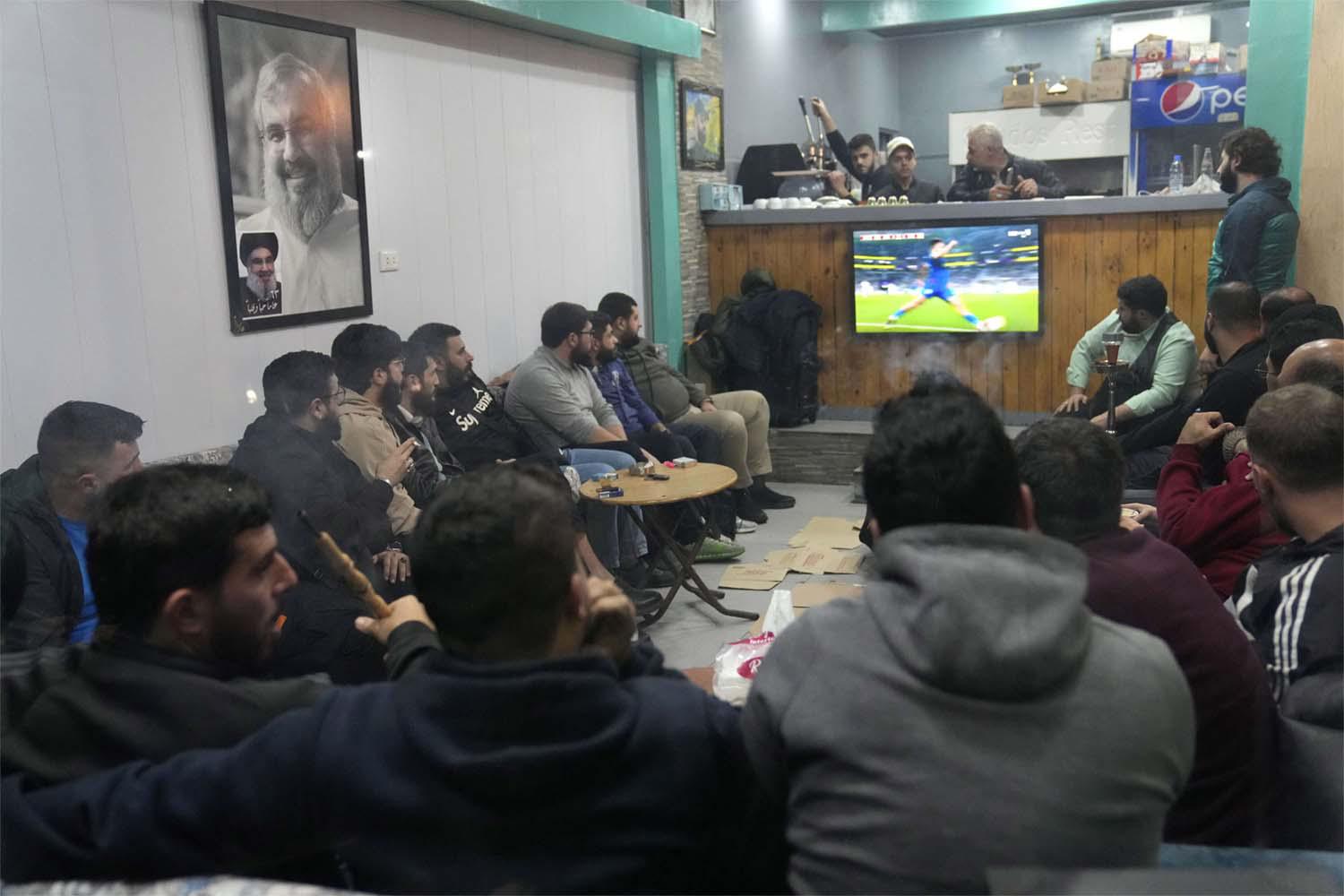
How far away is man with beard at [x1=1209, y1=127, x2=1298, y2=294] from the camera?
14.6ft

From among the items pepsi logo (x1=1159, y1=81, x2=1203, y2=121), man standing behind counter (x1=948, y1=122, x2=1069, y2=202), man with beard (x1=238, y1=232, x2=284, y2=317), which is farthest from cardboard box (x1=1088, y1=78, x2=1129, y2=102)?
man with beard (x1=238, y1=232, x2=284, y2=317)

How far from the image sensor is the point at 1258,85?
16.6ft

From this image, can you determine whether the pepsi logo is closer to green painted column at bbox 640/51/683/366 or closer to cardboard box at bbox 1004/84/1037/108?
cardboard box at bbox 1004/84/1037/108

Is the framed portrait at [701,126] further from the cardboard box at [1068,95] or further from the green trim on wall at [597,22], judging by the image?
the cardboard box at [1068,95]

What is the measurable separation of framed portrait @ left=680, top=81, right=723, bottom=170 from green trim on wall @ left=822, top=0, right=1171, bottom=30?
2055mm

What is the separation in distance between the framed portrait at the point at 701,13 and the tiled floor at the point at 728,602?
274 cm

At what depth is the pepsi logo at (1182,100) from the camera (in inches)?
303

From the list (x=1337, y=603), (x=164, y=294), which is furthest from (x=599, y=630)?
(x=164, y=294)

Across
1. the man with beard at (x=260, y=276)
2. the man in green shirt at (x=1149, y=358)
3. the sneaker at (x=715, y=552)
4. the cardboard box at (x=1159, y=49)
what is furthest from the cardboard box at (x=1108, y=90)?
the man with beard at (x=260, y=276)

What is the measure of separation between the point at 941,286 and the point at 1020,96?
3366 millimetres

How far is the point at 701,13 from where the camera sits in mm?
6477

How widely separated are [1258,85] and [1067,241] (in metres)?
1.02

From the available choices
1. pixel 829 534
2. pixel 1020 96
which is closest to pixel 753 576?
pixel 829 534

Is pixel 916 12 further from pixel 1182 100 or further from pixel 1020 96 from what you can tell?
pixel 1182 100
